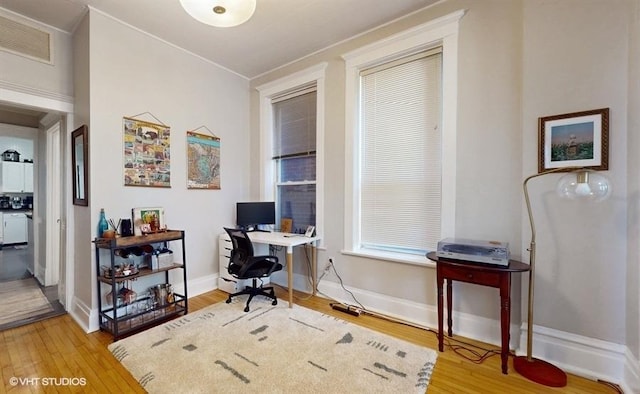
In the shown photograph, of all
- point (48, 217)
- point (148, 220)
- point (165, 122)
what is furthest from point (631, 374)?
point (48, 217)

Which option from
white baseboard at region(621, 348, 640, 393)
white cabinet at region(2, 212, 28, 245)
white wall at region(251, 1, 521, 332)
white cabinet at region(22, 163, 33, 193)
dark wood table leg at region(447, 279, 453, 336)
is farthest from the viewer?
white cabinet at region(22, 163, 33, 193)

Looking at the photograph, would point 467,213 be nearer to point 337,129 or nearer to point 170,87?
point 337,129

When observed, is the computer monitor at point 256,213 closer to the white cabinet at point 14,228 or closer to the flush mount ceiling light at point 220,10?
the flush mount ceiling light at point 220,10

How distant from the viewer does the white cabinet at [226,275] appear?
11.1ft

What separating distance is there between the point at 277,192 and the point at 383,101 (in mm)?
1924

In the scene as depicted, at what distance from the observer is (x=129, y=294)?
266 centimetres

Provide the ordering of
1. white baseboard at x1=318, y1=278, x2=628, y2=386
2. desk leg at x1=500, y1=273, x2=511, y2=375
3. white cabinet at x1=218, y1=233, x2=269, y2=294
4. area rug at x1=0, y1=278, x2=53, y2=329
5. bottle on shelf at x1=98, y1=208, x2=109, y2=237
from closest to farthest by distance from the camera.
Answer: white baseboard at x1=318, y1=278, x2=628, y2=386
desk leg at x1=500, y1=273, x2=511, y2=375
bottle on shelf at x1=98, y1=208, x2=109, y2=237
area rug at x1=0, y1=278, x2=53, y2=329
white cabinet at x1=218, y1=233, x2=269, y2=294

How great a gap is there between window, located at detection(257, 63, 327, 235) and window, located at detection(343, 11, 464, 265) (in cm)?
43

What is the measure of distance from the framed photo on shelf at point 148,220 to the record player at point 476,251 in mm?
2831

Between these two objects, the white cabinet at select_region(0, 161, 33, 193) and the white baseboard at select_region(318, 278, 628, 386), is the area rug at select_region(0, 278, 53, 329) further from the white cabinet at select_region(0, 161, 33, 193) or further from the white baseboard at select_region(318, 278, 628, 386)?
the white cabinet at select_region(0, 161, 33, 193)

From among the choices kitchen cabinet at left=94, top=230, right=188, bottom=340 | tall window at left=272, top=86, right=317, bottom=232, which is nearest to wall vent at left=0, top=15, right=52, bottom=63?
kitchen cabinet at left=94, top=230, right=188, bottom=340

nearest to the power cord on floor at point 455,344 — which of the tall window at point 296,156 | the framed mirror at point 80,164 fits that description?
the tall window at point 296,156

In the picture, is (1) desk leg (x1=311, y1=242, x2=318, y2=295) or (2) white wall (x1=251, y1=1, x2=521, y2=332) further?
(1) desk leg (x1=311, y1=242, x2=318, y2=295)

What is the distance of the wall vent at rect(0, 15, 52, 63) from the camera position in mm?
2420
